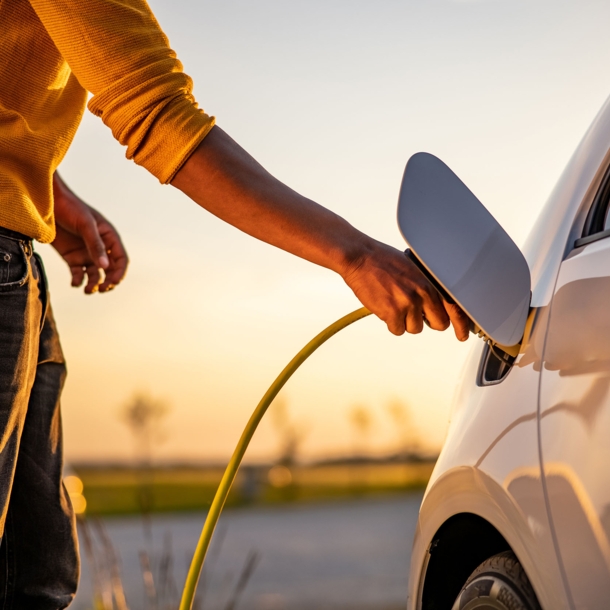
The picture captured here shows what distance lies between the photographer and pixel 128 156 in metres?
1.35

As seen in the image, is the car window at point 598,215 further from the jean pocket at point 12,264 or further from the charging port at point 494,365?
the jean pocket at point 12,264

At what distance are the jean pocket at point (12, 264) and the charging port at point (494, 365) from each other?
2.80 feet

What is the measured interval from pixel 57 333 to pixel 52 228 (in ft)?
1.16

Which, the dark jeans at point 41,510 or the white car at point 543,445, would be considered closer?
the white car at point 543,445

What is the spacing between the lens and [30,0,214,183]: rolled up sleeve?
1.25m

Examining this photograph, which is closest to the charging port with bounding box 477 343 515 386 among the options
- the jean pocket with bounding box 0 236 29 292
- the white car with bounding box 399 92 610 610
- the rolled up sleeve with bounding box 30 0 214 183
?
the white car with bounding box 399 92 610 610

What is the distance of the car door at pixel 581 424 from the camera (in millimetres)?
1003

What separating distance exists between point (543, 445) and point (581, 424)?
0.09 metres

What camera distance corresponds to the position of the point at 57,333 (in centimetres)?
171

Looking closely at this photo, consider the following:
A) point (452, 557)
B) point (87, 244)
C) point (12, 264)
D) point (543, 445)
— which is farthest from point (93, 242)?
point (543, 445)

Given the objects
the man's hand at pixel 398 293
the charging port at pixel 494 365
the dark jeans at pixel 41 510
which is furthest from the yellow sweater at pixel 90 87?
the charging port at pixel 494 365

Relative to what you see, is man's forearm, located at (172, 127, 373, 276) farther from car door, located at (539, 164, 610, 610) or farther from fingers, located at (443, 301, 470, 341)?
car door, located at (539, 164, 610, 610)

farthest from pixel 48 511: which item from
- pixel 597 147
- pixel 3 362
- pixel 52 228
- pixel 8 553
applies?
pixel 597 147

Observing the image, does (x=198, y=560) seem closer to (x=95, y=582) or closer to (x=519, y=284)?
(x=519, y=284)
